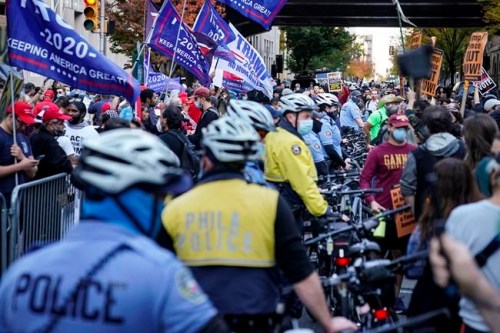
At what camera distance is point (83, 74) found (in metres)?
9.32

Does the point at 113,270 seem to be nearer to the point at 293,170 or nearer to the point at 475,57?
the point at 293,170

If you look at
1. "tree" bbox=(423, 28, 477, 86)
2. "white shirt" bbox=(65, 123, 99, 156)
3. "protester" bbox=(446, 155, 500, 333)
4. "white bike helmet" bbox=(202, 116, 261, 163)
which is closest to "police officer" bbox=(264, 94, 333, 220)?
"white bike helmet" bbox=(202, 116, 261, 163)

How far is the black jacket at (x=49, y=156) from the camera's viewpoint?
382 inches

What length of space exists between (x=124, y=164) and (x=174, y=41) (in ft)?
46.0

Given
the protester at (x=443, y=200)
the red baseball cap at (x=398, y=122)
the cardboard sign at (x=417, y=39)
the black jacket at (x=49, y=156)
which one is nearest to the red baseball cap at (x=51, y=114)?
the black jacket at (x=49, y=156)

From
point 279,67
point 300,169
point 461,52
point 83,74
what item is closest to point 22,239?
point 83,74

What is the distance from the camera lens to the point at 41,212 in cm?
903

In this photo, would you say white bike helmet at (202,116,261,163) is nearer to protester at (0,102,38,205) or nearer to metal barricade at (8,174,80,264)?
metal barricade at (8,174,80,264)

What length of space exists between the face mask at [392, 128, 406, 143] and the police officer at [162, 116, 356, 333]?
4.56 meters

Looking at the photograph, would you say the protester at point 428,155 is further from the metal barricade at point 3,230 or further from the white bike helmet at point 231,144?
the white bike helmet at point 231,144

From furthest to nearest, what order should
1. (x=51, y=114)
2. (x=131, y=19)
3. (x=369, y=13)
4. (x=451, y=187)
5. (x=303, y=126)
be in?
(x=369, y=13), (x=131, y=19), (x=51, y=114), (x=303, y=126), (x=451, y=187)

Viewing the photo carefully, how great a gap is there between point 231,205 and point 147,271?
1.81 m

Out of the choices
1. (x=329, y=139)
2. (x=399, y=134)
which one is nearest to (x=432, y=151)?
(x=399, y=134)

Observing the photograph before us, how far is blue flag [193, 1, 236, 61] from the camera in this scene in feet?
61.3
